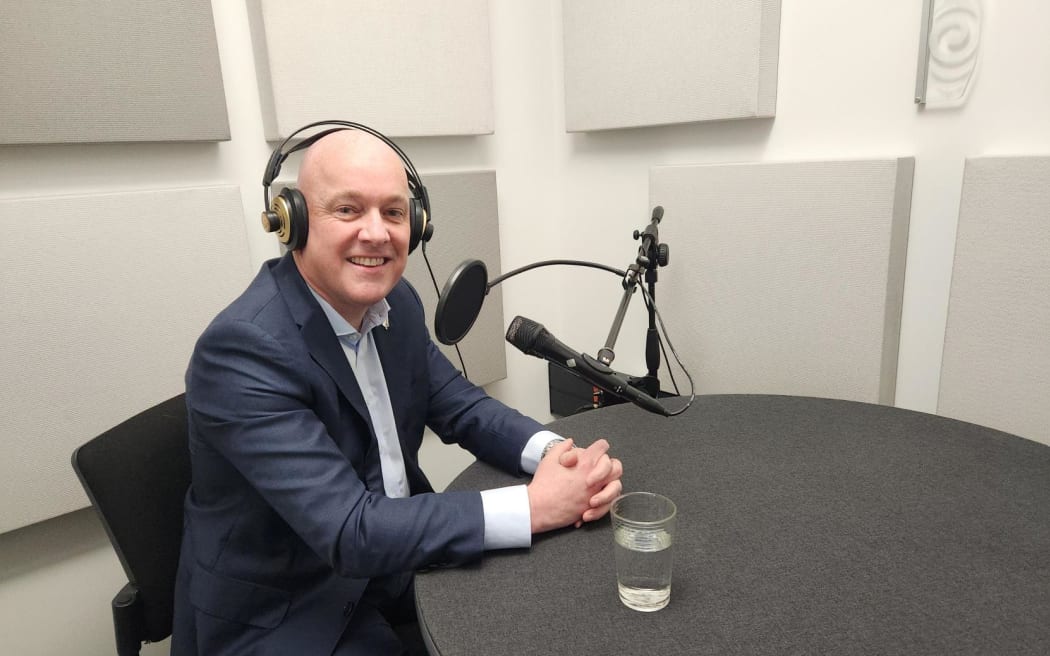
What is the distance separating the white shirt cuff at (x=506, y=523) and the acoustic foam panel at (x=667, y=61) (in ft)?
4.30

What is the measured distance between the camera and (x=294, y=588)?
1.03 meters

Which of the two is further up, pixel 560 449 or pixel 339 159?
pixel 339 159

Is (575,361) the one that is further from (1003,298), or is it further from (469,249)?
(469,249)

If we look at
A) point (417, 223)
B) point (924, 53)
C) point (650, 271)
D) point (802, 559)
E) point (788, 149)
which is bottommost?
point (802, 559)

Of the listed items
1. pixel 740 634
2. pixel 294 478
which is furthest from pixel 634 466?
pixel 294 478

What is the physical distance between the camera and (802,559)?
2.80ft

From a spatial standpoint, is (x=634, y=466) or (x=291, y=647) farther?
(x=634, y=466)

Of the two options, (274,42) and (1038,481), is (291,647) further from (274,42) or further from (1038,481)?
(274,42)

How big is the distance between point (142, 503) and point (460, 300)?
603 mm

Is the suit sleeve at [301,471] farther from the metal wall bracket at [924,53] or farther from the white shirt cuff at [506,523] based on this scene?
the metal wall bracket at [924,53]

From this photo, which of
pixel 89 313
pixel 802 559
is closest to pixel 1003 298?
pixel 802 559

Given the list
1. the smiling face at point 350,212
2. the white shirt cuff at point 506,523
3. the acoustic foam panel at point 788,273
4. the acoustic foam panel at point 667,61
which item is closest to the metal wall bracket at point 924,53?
the acoustic foam panel at point 788,273

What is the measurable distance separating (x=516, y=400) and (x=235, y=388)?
1.63 metres

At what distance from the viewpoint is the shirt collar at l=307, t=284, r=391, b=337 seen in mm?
1090
